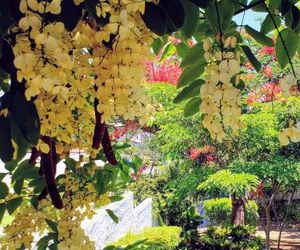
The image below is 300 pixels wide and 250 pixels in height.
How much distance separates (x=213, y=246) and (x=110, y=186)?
16.1 ft

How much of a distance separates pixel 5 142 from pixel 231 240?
566cm

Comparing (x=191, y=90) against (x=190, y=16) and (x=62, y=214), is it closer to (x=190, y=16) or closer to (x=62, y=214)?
(x=190, y=16)

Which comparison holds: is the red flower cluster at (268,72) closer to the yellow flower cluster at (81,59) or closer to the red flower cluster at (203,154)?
the red flower cluster at (203,154)

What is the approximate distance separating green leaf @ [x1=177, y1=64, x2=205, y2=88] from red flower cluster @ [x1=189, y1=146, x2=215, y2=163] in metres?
4.25

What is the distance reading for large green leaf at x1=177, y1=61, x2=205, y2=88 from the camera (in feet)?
2.55

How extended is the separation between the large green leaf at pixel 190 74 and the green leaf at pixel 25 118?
0.31m

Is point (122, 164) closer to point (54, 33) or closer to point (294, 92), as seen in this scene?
point (294, 92)

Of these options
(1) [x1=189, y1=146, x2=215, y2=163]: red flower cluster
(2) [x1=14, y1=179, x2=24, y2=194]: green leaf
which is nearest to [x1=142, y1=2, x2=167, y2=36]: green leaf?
(2) [x1=14, y1=179, x2=24, y2=194]: green leaf

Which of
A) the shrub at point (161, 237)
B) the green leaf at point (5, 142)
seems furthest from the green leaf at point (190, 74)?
the shrub at point (161, 237)

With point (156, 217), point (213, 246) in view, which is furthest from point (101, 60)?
point (156, 217)

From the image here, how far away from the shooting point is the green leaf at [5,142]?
1.73 ft

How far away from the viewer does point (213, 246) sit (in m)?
5.94

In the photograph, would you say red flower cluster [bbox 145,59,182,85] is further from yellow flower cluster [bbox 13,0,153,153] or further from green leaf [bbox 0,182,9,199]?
yellow flower cluster [bbox 13,0,153,153]

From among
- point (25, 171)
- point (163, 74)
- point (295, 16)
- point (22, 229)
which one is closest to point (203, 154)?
point (163, 74)
